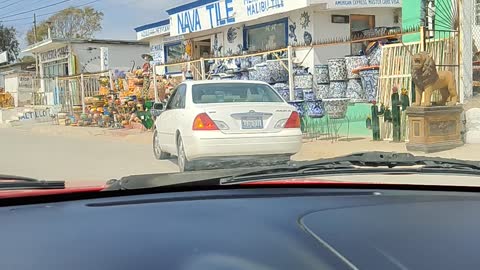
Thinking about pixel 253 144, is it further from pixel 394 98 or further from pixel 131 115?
pixel 131 115

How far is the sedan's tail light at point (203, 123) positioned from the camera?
8.85 meters

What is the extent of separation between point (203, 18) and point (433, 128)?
15.1 m

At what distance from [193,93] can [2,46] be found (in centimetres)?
6837

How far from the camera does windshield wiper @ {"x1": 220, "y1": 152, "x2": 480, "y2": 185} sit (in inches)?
105

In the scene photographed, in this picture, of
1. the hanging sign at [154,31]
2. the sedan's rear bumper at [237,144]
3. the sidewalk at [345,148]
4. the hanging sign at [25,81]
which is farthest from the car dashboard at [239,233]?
the hanging sign at [25,81]

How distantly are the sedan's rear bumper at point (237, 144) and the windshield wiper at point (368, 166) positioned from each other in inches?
230

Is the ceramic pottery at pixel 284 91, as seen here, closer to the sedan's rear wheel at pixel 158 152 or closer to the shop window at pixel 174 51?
the sedan's rear wheel at pixel 158 152

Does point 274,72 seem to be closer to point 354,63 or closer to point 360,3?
point 354,63

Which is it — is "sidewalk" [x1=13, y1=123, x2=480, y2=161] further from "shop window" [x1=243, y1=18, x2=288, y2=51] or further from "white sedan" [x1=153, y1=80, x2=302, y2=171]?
"shop window" [x1=243, y1=18, x2=288, y2=51]

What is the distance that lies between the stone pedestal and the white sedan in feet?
10.6

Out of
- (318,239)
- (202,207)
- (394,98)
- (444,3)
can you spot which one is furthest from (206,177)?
(444,3)

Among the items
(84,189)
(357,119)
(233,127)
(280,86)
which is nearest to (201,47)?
(280,86)

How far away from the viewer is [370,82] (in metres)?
16.0

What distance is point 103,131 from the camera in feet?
71.7
